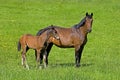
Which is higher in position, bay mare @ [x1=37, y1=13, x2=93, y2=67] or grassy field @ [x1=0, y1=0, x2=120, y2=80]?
bay mare @ [x1=37, y1=13, x2=93, y2=67]

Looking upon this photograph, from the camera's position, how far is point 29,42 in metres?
16.5

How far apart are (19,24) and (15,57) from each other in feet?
42.2

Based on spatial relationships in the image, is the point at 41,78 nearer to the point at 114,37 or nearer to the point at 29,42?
the point at 29,42

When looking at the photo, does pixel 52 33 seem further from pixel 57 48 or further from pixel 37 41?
pixel 57 48

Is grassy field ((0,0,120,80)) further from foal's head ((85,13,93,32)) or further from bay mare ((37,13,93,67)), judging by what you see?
foal's head ((85,13,93,32))

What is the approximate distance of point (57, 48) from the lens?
85.2ft

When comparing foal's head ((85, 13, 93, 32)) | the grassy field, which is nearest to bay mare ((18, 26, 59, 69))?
the grassy field

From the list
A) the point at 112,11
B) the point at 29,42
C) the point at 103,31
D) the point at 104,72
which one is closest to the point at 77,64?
the point at 29,42

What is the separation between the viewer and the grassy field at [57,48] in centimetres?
1280

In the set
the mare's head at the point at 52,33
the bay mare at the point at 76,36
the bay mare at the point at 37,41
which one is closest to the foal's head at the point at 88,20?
the bay mare at the point at 76,36

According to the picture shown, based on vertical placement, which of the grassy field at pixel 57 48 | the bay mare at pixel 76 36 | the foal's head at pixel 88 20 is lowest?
the grassy field at pixel 57 48

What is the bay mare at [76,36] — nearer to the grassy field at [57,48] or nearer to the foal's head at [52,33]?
the foal's head at [52,33]

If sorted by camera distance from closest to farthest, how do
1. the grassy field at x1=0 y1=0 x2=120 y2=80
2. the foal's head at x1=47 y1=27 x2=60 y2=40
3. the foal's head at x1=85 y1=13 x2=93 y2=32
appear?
the grassy field at x1=0 y1=0 x2=120 y2=80 → the foal's head at x1=47 y1=27 x2=60 y2=40 → the foal's head at x1=85 y1=13 x2=93 y2=32

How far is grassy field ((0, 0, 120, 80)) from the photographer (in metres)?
12.8
